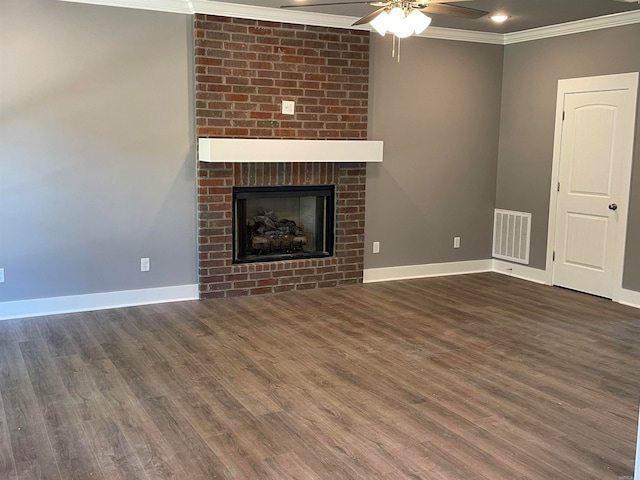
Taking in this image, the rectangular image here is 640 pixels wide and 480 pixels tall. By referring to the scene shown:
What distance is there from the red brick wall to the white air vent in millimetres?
1715

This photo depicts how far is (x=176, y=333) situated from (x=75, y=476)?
1990mm

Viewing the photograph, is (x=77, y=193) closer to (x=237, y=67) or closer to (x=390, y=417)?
(x=237, y=67)

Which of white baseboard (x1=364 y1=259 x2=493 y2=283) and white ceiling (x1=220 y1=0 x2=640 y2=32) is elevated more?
white ceiling (x1=220 y1=0 x2=640 y2=32)

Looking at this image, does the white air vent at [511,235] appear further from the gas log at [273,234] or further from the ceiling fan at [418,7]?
the ceiling fan at [418,7]

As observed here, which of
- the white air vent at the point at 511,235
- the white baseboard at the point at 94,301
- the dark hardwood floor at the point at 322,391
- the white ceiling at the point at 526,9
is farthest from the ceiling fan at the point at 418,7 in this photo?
the white air vent at the point at 511,235

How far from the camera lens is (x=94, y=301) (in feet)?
17.2

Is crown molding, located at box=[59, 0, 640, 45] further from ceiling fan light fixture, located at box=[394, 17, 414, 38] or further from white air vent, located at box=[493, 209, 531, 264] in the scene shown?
ceiling fan light fixture, located at box=[394, 17, 414, 38]

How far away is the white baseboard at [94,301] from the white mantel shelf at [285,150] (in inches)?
47.4

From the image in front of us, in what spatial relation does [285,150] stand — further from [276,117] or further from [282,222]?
[282,222]

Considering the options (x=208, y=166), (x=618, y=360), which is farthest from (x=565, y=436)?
(x=208, y=166)

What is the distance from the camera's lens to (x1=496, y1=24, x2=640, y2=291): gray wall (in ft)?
18.1

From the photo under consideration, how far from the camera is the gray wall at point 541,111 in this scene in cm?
553

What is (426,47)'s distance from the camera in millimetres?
6359

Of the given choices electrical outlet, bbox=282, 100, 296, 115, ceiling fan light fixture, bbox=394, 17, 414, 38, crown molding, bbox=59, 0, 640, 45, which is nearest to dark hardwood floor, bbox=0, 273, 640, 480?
electrical outlet, bbox=282, 100, 296, 115
